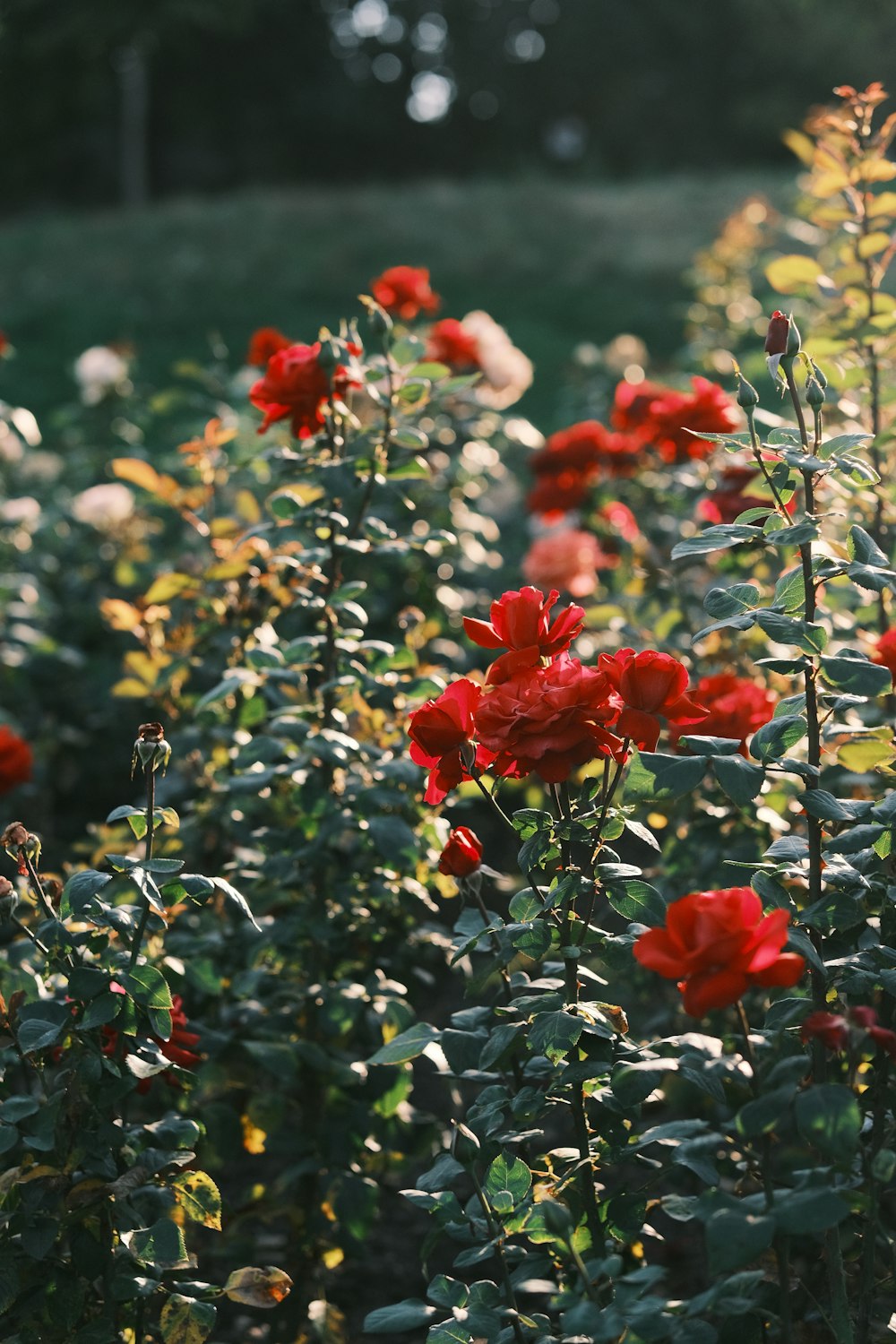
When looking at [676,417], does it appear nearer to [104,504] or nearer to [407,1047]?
[407,1047]

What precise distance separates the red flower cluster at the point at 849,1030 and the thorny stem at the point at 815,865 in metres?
0.16

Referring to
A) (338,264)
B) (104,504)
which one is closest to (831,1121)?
(104,504)

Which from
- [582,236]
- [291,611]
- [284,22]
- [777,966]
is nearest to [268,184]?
[284,22]

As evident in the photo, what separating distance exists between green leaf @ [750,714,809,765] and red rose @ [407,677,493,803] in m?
0.23

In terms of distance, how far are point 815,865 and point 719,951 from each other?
0.36 meters

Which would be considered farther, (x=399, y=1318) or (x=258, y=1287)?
(x=258, y=1287)

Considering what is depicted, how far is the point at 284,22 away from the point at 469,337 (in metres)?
21.7

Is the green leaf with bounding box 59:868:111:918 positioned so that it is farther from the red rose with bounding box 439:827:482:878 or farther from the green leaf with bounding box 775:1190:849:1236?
the green leaf with bounding box 775:1190:849:1236

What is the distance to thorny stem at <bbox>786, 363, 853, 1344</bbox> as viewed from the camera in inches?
44.9

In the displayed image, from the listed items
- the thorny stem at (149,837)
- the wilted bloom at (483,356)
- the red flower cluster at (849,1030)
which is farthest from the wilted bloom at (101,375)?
the red flower cluster at (849,1030)

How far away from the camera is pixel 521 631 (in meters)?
1.19

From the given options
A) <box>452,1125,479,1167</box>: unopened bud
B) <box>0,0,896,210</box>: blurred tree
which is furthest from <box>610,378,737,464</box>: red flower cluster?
<box>0,0,896,210</box>: blurred tree

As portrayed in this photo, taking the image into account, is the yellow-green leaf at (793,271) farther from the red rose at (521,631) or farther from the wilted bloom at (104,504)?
the wilted bloom at (104,504)

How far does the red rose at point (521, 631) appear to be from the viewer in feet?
3.82
